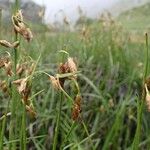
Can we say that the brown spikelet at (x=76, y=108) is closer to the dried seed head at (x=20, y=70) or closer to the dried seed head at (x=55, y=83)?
the dried seed head at (x=55, y=83)

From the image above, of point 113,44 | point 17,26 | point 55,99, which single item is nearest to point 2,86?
point 17,26

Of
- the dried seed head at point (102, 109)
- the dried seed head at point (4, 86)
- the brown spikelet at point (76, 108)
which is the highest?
the dried seed head at point (4, 86)

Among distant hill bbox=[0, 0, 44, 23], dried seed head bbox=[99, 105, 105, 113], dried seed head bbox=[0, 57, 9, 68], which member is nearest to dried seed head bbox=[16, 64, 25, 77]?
dried seed head bbox=[0, 57, 9, 68]

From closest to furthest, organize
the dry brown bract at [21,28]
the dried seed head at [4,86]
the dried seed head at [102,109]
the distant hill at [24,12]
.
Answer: the dry brown bract at [21,28] → the dried seed head at [4,86] → the dried seed head at [102,109] → the distant hill at [24,12]

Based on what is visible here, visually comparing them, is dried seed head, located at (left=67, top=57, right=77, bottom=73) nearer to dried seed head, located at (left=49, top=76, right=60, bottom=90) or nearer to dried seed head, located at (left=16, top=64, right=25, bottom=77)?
dried seed head, located at (left=49, top=76, right=60, bottom=90)

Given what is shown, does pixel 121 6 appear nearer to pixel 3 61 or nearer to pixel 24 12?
pixel 24 12

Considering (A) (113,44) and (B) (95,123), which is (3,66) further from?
(A) (113,44)

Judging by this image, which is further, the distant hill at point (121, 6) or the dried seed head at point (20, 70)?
the distant hill at point (121, 6)

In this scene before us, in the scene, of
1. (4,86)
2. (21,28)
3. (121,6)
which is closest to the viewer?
(21,28)

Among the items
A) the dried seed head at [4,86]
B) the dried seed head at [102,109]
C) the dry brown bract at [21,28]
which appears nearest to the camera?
the dry brown bract at [21,28]

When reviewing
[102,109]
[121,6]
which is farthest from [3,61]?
[121,6]

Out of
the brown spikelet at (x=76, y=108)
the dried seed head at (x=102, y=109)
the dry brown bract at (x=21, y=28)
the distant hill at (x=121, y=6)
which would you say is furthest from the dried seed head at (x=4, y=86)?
the distant hill at (x=121, y=6)
